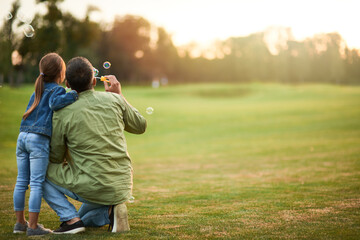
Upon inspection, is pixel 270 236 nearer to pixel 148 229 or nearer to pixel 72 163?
pixel 148 229

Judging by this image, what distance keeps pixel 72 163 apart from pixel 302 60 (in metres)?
69.2

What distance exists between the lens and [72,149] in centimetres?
424

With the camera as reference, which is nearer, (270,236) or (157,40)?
(270,236)

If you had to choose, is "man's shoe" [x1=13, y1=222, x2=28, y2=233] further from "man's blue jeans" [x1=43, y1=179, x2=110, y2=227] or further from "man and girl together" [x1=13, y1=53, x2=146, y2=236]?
"man's blue jeans" [x1=43, y1=179, x2=110, y2=227]

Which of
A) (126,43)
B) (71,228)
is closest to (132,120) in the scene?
(71,228)

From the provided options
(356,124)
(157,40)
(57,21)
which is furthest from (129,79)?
(356,124)

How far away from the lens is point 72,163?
4301 millimetres

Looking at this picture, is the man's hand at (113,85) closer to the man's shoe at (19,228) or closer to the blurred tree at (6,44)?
the man's shoe at (19,228)

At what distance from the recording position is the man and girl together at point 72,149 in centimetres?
417

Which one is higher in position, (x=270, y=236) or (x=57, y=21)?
(x=57, y=21)

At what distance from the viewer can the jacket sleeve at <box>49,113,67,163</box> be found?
4.21 m

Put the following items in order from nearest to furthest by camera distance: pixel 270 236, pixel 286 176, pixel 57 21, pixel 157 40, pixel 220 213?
pixel 270 236 → pixel 220 213 → pixel 286 176 → pixel 57 21 → pixel 157 40

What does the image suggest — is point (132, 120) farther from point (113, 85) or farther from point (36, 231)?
point (36, 231)

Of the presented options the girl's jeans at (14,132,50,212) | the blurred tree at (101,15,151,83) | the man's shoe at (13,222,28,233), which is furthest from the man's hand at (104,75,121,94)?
the blurred tree at (101,15,151,83)
